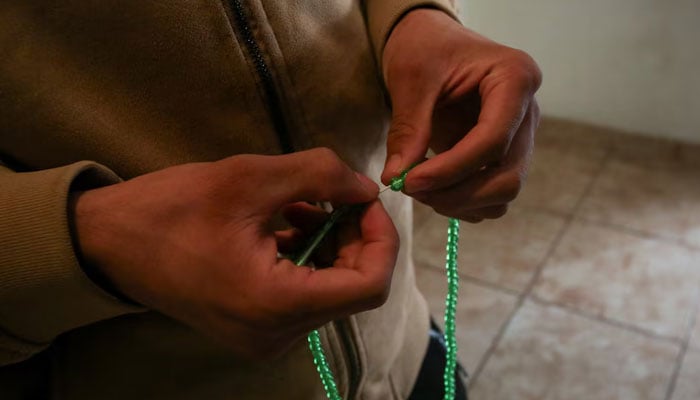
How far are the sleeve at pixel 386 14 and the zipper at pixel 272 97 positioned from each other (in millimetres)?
116

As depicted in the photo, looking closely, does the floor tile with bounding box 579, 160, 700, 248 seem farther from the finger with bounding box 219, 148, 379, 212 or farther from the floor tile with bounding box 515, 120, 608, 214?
the finger with bounding box 219, 148, 379, 212

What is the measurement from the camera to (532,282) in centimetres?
146

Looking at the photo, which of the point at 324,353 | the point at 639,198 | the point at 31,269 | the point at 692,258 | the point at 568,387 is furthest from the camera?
the point at 639,198

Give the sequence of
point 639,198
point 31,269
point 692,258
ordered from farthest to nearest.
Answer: point 639,198 → point 692,258 → point 31,269

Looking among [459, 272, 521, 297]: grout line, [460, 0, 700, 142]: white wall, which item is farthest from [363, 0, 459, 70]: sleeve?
[460, 0, 700, 142]: white wall

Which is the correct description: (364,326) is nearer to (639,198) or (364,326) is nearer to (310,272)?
(310,272)

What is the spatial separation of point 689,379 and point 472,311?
0.45 meters

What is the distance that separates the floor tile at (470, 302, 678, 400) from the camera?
4.00ft

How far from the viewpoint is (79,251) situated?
0.37 metres

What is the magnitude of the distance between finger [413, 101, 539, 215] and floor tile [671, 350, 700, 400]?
961 mm

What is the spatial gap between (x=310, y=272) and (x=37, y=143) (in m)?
0.21

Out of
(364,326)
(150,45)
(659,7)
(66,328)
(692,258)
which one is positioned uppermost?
(150,45)

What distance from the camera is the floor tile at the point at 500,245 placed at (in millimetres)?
1501

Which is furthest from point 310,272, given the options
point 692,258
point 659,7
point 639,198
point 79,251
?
point 659,7
